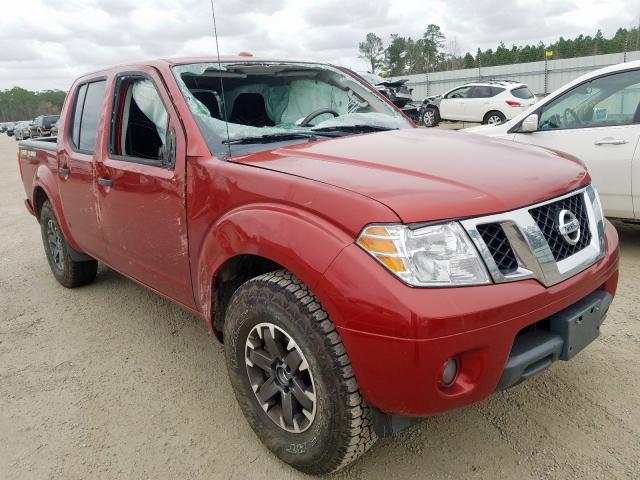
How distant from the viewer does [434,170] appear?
215 cm

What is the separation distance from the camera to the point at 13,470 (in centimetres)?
241

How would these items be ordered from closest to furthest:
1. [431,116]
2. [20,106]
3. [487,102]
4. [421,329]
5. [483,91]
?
1. [421,329]
2. [487,102]
3. [483,91]
4. [431,116]
5. [20,106]

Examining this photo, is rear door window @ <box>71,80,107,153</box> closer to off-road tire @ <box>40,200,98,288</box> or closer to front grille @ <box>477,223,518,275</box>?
off-road tire @ <box>40,200,98,288</box>

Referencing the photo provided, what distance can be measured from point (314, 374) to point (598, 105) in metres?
4.09

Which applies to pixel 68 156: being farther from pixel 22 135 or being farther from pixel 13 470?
pixel 22 135

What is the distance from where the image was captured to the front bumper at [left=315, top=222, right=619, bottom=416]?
1.74 metres

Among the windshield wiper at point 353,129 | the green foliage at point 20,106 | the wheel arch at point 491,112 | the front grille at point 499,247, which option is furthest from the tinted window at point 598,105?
the green foliage at point 20,106

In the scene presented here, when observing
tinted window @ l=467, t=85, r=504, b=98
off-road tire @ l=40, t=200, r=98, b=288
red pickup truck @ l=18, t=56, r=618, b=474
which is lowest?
off-road tire @ l=40, t=200, r=98, b=288

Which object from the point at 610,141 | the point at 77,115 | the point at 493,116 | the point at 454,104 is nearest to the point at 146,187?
the point at 77,115

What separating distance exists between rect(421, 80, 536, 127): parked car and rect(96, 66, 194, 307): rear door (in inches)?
603

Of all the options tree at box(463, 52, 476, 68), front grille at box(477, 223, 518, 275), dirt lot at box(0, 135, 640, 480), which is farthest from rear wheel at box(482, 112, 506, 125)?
tree at box(463, 52, 476, 68)

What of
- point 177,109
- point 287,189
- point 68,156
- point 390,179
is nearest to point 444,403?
point 390,179

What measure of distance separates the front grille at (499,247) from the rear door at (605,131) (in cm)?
325

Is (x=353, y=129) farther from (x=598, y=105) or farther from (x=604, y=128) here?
(x=598, y=105)
